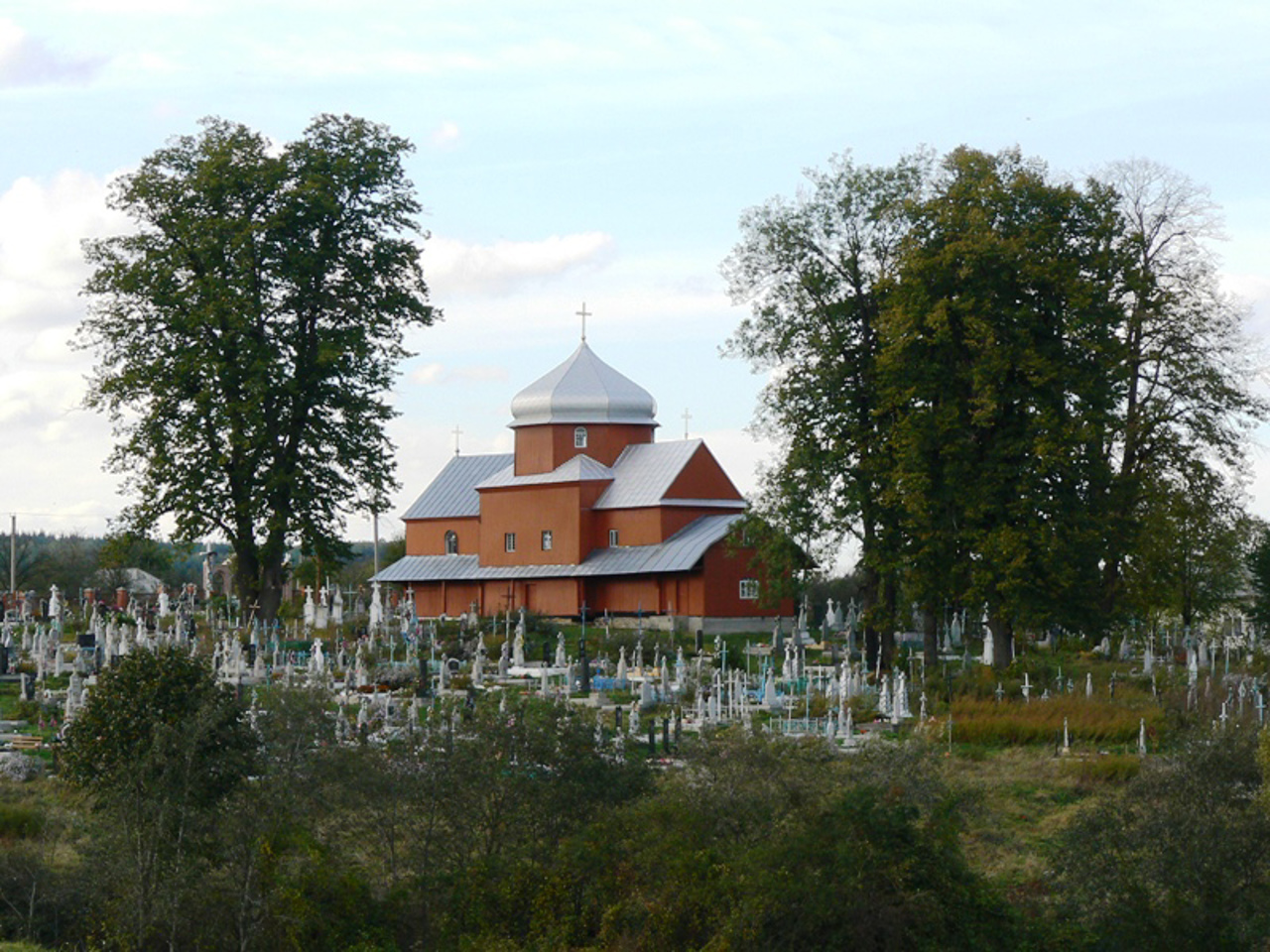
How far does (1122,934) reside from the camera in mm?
17750

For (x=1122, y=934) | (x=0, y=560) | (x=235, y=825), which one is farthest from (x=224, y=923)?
(x=0, y=560)

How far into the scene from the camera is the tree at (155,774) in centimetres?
1833

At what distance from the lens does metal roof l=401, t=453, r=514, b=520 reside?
2469 inches

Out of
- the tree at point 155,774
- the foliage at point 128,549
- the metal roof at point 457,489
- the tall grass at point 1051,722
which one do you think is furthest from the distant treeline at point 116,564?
the tree at point 155,774

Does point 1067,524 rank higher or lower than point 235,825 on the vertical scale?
higher

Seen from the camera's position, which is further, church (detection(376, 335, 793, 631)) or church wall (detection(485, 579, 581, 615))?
church wall (detection(485, 579, 581, 615))

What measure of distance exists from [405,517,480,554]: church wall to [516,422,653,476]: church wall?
10.2 feet

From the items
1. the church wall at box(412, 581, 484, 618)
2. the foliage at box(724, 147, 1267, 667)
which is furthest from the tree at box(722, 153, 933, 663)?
the church wall at box(412, 581, 484, 618)

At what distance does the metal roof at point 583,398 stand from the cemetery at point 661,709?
24.6ft

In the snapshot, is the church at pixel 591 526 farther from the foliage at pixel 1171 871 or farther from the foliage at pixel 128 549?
the foliage at pixel 1171 871

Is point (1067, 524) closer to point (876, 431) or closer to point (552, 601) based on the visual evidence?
point (876, 431)

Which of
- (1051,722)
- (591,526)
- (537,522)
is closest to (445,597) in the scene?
(537,522)

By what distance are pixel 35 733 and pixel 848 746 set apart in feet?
41.3

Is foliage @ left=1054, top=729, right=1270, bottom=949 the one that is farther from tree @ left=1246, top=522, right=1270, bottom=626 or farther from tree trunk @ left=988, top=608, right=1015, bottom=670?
tree @ left=1246, top=522, right=1270, bottom=626
